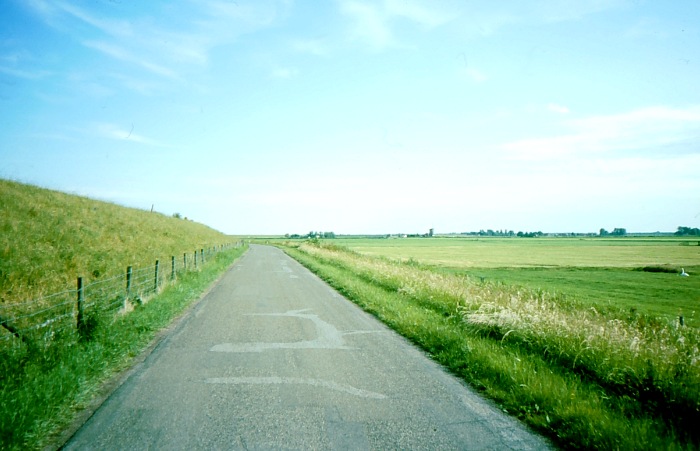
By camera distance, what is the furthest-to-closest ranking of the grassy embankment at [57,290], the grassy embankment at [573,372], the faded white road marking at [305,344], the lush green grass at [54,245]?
the lush green grass at [54,245] → the faded white road marking at [305,344] → the grassy embankment at [57,290] → the grassy embankment at [573,372]

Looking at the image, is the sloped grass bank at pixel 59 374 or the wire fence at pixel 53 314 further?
the wire fence at pixel 53 314

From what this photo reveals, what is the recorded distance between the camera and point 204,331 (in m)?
8.60

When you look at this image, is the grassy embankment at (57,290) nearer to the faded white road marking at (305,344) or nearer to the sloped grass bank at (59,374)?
the sloped grass bank at (59,374)

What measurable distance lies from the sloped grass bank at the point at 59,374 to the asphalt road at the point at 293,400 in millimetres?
366

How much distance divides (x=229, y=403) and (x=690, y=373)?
630 centimetres

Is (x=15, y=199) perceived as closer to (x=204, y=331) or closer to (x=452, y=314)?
(x=204, y=331)

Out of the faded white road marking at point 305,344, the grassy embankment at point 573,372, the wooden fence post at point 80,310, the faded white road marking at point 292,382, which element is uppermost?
the wooden fence post at point 80,310

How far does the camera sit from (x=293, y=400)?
4.82 metres

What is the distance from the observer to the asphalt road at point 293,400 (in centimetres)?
384

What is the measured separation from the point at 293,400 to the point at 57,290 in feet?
35.7

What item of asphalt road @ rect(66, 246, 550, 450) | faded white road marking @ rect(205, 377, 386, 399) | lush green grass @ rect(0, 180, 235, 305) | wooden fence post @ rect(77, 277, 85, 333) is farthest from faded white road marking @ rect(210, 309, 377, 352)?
lush green grass @ rect(0, 180, 235, 305)

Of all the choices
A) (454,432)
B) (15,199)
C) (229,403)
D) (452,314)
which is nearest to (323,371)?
(229,403)

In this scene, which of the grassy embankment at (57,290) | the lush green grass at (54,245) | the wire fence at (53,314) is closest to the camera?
the grassy embankment at (57,290)

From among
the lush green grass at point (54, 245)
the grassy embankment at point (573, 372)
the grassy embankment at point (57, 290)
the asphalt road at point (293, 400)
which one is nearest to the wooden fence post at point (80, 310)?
the grassy embankment at point (57, 290)
